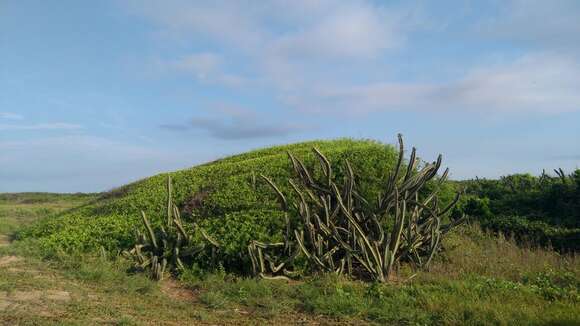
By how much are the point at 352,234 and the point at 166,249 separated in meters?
2.96

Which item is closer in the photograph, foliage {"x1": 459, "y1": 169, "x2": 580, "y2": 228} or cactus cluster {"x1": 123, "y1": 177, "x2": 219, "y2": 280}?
cactus cluster {"x1": 123, "y1": 177, "x2": 219, "y2": 280}

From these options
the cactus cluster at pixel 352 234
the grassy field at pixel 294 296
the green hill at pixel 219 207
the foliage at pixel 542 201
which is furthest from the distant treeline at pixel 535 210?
the cactus cluster at pixel 352 234

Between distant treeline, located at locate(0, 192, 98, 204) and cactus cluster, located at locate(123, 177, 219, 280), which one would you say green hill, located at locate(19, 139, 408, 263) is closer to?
cactus cluster, located at locate(123, 177, 219, 280)

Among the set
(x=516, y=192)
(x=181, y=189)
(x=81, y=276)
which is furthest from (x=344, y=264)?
(x=516, y=192)

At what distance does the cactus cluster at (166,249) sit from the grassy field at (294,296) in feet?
0.80

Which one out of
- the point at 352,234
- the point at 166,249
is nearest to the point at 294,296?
the point at 352,234

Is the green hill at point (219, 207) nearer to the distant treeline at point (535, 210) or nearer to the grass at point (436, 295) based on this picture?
the grass at point (436, 295)

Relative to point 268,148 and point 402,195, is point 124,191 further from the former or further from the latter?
A: point 402,195

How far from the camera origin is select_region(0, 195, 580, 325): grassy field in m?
5.62

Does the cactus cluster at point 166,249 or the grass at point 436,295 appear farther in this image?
the cactus cluster at point 166,249

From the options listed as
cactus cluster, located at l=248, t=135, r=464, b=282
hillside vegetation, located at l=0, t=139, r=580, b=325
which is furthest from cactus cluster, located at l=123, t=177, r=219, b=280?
cactus cluster, located at l=248, t=135, r=464, b=282

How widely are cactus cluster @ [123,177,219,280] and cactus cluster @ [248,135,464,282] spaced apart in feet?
3.61

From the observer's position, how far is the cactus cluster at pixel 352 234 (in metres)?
7.37

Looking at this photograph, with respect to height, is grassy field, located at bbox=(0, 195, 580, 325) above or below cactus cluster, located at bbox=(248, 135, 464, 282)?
below
